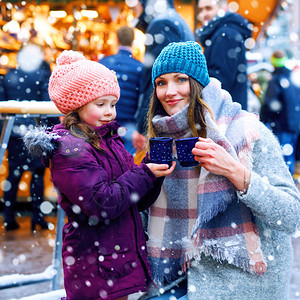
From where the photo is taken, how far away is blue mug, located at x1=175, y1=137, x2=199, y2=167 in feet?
5.24

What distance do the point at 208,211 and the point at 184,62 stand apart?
0.68m

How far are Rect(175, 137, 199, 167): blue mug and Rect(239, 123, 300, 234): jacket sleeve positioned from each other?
0.83 feet

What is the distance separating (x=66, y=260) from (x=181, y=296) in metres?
0.53

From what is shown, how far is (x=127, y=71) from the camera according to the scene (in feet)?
12.0

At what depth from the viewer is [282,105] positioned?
6176 mm

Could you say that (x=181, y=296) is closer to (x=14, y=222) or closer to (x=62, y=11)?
(x=14, y=222)

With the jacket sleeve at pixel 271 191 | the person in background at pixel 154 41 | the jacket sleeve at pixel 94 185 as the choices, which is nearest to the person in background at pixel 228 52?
the person in background at pixel 154 41

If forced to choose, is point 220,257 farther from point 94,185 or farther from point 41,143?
point 41,143

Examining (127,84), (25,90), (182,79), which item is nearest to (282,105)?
(127,84)

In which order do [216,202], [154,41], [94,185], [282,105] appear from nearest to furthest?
Result: [94,185] → [216,202] → [154,41] → [282,105]

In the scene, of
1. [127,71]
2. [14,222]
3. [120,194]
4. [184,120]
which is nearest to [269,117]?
[127,71]

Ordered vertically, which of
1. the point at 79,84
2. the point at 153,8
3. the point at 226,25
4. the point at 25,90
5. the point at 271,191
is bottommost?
the point at 25,90

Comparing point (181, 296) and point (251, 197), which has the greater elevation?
point (251, 197)

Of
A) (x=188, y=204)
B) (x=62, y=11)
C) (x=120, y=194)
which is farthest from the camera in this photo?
(x=62, y=11)
